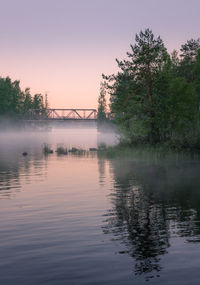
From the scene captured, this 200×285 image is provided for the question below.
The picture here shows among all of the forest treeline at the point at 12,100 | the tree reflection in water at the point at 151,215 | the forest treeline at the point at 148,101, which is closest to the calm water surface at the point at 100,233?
the tree reflection in water at the point at 151,215

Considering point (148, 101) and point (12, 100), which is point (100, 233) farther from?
point (12, 100)

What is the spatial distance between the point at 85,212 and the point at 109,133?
171 metres

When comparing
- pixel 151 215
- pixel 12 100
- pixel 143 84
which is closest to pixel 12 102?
pixel 12 100

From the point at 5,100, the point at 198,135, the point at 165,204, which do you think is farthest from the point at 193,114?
the point at 5,100

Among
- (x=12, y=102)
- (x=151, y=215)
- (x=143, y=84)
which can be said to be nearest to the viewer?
(x=151, y=215)

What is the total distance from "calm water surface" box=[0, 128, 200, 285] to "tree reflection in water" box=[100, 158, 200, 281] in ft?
0.10

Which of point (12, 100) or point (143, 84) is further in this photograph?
point (12, 100)

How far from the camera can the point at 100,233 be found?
1423cm

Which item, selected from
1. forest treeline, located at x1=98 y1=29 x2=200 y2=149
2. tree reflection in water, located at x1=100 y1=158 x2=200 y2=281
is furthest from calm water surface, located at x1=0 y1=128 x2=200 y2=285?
forest treeline, located at x1=98 y1=29 x2=200 y2=149

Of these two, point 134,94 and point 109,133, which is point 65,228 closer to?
point 134,94

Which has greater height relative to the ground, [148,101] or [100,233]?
[148,101]

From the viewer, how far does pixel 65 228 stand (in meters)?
15.1

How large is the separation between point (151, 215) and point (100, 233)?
400 cm

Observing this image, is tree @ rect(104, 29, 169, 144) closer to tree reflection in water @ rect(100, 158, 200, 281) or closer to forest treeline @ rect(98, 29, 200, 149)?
forest treeline @ rect(98, 29, 200, 149)
